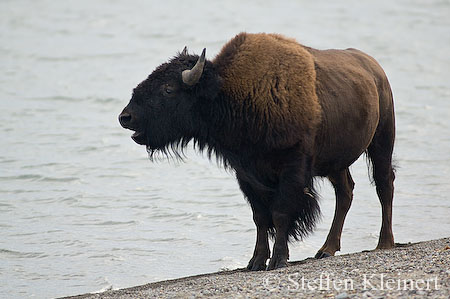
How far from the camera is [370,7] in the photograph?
108 ft

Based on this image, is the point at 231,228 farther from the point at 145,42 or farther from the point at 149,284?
the point at 145,42

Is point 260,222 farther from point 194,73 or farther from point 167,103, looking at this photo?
point 194,73

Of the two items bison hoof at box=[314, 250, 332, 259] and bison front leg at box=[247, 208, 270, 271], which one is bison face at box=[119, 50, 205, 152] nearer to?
bison front leg at box=[247, 208, 270, 271]

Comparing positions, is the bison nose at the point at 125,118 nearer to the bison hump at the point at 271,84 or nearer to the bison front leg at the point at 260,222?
the bison hump at the point at 271,84

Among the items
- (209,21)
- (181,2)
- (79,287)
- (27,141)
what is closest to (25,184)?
(27,141)

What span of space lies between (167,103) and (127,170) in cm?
589

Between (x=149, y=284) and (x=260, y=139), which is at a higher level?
(x=260, y=139)

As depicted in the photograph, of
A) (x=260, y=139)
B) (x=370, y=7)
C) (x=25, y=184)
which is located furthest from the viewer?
(x=370, y=7)

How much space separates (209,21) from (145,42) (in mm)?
4128

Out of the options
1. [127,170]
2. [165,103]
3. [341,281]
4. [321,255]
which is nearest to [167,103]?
[165,103]

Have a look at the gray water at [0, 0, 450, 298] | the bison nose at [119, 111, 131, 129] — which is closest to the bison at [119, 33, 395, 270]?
the bison nose at [119, 111, 131, 129]

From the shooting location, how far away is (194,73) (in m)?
7.17

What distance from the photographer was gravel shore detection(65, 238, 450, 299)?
218 inches

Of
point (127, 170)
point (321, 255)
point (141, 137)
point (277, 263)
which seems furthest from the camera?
point (127, 170)
